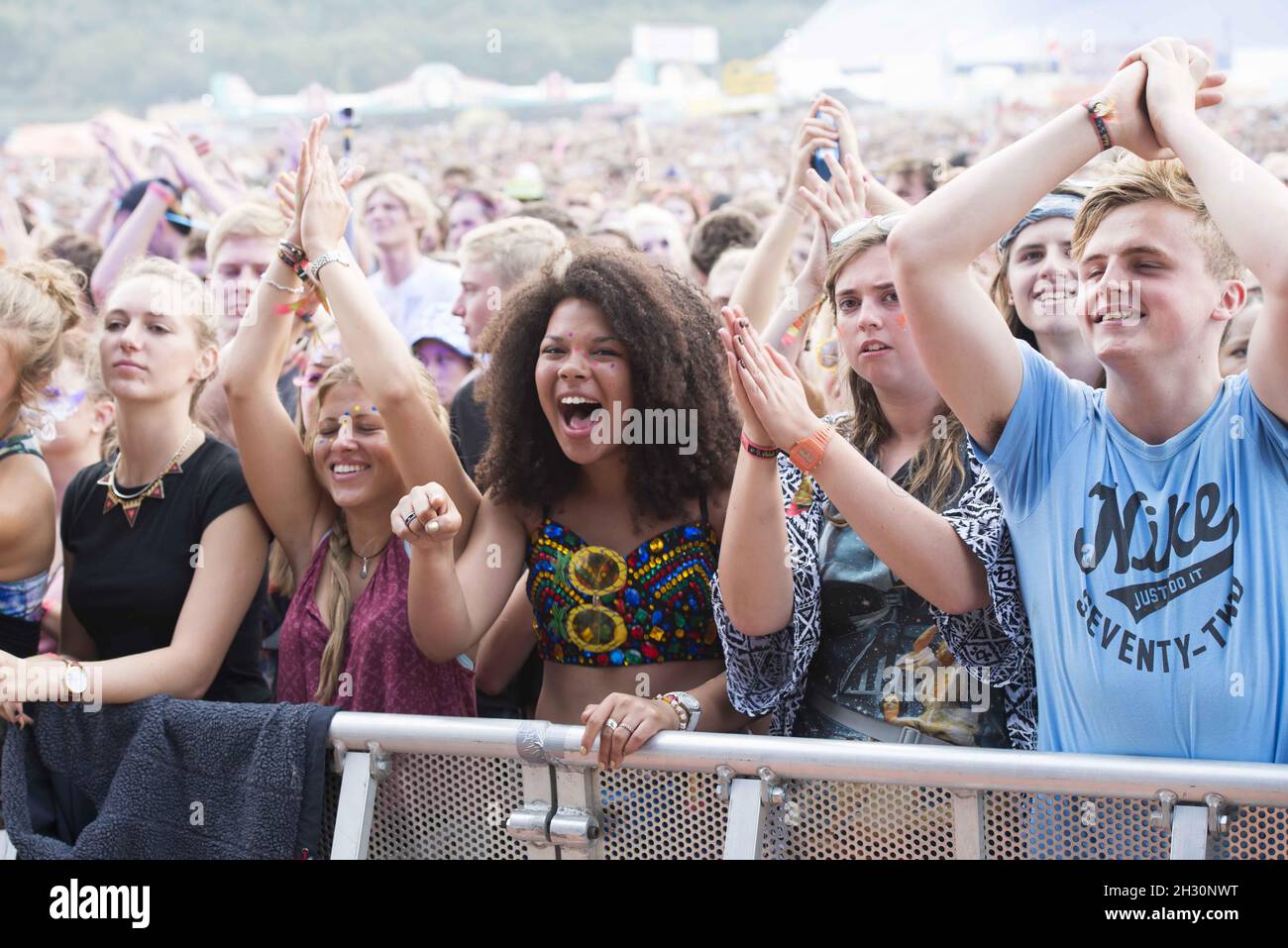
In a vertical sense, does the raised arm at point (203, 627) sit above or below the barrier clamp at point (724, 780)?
above

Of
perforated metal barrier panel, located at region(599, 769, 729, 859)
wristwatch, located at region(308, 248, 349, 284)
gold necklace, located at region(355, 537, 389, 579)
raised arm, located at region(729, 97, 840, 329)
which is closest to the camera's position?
perforated metal barrier panel, located at region(599, 769, 729, 859)

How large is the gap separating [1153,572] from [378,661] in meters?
1.39

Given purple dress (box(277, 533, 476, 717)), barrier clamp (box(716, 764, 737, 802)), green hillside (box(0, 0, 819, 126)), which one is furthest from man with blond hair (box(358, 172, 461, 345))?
green hillside (box(0, 0, 819, 126))

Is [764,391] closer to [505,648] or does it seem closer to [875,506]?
[875,506]

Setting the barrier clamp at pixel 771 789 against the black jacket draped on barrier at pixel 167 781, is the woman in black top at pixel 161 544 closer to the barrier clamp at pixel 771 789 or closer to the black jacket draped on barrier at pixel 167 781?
the black jacket draped on barrier at pixel 167 781

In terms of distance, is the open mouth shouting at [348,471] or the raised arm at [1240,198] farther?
the open mouth shouting at [348,471]

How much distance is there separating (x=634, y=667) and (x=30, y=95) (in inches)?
1472

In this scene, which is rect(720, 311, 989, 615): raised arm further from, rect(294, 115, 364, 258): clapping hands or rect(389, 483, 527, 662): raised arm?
rect(294, 115, 364, 258): clapping hands

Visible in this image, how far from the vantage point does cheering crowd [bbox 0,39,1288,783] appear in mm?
1854

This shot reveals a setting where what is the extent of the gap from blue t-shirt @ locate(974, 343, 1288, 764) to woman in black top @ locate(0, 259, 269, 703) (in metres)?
1.45

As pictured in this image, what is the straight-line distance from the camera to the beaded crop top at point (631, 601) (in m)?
2.47

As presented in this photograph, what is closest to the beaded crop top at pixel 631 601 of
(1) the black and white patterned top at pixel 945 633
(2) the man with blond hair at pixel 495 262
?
(1) the black and white patterned top at pixel 945 633

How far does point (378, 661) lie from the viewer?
255 centimetres

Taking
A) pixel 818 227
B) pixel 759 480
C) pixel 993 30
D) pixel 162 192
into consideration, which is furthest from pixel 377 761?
pixel 993 30
